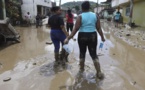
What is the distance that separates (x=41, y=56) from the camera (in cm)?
738

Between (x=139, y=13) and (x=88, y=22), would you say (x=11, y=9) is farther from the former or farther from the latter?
(x=88, y=22)

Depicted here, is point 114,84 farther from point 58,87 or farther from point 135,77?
point 58,87

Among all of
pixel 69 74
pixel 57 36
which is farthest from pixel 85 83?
pixel 57 36

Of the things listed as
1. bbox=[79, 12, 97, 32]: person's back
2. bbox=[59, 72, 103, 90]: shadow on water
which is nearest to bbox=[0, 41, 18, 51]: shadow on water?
bbox=[59, 72, 103, 90]: shadow on water

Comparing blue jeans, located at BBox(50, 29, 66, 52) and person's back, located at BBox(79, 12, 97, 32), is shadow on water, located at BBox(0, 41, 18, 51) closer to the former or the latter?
blue jeans, located at BBox(50, 29, 66, 52)

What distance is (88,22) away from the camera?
4.76 meters

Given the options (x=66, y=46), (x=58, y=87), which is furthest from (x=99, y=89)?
(x=66, y=46)

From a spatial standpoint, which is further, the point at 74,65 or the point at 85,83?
the point at 74,65

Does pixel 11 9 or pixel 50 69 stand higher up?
pixel 11 9

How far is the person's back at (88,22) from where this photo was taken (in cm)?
476

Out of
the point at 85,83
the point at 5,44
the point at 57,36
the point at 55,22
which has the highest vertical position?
the point at 55,22

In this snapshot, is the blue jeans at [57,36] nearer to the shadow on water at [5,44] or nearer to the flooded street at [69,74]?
the flooded street at [69,74]

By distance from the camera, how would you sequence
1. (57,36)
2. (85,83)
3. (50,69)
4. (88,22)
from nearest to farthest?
(85,83) → (88,22) → (50,69) → (57,36)

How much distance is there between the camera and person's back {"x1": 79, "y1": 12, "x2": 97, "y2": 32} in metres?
4.76
